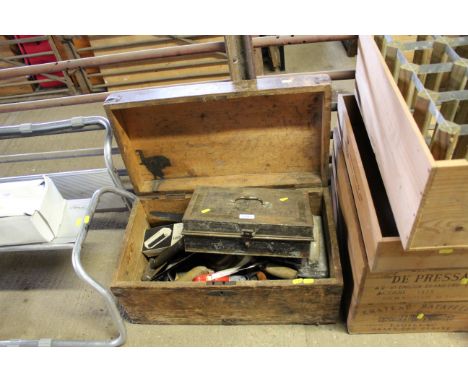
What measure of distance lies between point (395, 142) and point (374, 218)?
0.77ft

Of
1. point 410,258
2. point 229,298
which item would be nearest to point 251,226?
point 229,298

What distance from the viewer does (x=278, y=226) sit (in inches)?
50.9

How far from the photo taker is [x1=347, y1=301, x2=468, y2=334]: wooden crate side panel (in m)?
1.23

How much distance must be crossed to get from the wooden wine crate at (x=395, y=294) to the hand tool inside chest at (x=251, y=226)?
174mm

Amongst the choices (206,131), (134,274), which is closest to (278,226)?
(206,131)

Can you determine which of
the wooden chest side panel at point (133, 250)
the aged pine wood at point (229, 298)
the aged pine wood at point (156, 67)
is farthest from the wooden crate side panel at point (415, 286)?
the aged pine wood at point (156, 67)

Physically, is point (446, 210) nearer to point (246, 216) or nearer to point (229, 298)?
point (246, 216)

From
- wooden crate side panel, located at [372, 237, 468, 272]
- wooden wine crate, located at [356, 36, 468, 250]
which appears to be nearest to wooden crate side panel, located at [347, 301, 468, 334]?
wooden crate side panel, located at [372, 237, 468, 272]

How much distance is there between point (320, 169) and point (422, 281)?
641mm

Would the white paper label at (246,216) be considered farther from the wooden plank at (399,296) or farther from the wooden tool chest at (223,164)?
the wooden plank at (399,296)

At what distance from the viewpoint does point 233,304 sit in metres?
1.38

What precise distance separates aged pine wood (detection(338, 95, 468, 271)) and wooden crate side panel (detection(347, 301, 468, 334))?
11.0 inches

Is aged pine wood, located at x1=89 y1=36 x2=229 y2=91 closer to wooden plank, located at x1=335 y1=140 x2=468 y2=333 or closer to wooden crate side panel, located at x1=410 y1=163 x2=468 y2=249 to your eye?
wooden plank, located at x1=335 y1=140 x2=468 y2=333

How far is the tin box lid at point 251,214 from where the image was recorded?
130 centimetres
